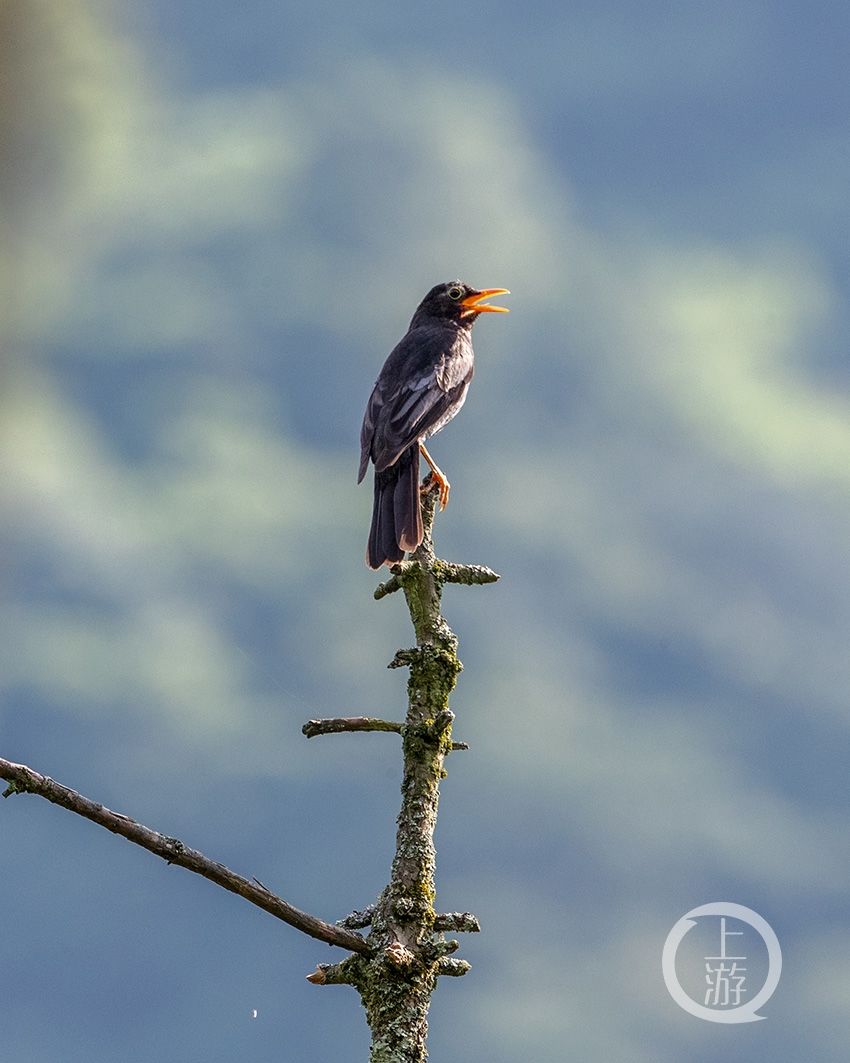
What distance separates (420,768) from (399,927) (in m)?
0.64

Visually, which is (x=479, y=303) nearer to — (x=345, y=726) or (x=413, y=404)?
(x=413, y=404)

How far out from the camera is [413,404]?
8.95 metres

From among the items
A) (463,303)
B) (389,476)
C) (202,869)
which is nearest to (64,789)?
(202,869)

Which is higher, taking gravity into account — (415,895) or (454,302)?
(454,302)

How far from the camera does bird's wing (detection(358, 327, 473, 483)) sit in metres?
8.54

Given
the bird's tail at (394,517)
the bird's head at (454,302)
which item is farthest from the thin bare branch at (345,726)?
the bird's head at (454,302)

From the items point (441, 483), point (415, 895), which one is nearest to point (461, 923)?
point (415, 895)

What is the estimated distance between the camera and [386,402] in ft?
29.7

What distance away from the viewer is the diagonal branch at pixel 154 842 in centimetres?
432

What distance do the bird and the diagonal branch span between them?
2.29 meters

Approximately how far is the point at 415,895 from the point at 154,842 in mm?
1108

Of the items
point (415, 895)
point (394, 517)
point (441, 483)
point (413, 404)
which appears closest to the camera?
point (415, 895)

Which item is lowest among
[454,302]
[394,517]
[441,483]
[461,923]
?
[461,923]

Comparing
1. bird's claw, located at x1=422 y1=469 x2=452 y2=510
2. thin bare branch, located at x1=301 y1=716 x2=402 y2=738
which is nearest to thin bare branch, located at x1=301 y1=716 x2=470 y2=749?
thin bare branch, located at x1=301 y1=716 x2=402 y2=738
